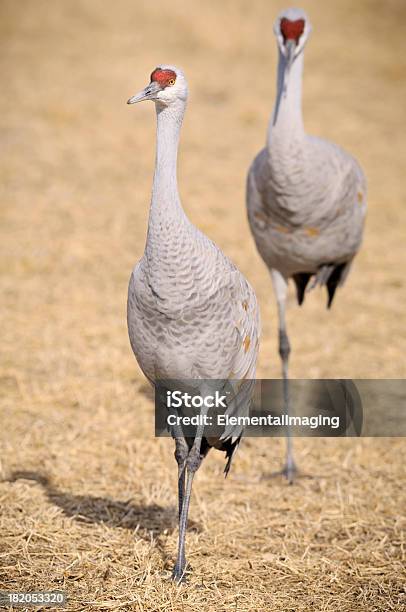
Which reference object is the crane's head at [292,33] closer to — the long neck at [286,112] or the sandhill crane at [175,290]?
the long neck at [286,112]

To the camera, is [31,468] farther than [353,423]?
No

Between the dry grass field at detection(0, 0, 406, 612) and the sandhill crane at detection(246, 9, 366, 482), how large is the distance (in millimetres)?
681

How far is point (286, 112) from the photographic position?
16.0 ft

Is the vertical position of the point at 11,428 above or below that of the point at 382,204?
below

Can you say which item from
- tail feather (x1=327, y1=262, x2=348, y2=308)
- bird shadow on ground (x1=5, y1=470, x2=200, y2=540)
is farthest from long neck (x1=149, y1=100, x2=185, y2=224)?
tail feather (x1=327, y1=262, x2=348, y2=308)

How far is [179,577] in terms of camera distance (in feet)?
11.4

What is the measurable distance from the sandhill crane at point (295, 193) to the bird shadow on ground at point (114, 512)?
0.92m

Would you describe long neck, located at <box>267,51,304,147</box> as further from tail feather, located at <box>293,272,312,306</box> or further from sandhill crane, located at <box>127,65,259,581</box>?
sandhill crane, located at <box>127,65,259,581</box>

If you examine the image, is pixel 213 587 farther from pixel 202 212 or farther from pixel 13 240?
pixel 202 212

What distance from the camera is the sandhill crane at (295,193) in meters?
4.87

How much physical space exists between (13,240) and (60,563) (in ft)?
17.9

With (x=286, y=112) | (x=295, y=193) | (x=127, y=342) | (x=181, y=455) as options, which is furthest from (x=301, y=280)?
(x=181, y=455)

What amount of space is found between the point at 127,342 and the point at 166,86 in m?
3.56

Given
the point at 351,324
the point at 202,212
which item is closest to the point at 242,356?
the point at 351,324
